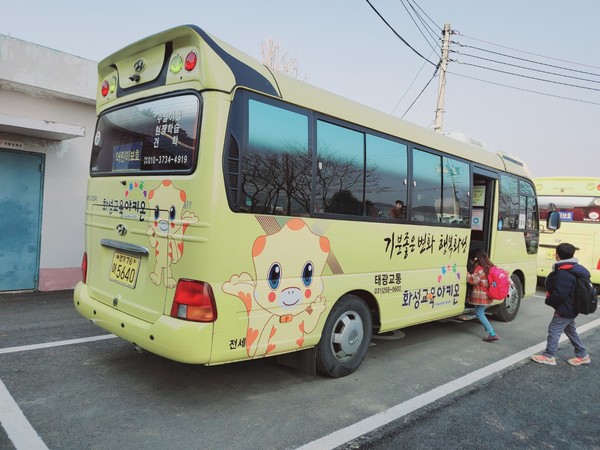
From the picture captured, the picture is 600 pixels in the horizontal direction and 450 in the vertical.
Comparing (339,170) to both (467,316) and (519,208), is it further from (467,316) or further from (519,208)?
(519,208)

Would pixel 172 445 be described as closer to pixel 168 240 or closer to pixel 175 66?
pixel 168 240

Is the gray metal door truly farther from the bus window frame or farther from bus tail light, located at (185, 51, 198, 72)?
bus tail light, located at (185, 51, 198, 72)

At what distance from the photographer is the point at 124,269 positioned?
387 centimetres

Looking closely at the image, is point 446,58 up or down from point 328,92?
up

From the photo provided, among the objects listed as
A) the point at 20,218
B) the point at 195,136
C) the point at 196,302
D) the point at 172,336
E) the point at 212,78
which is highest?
the point at 212,78

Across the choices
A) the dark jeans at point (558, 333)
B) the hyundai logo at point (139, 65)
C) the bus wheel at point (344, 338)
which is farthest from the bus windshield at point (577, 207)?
the hyundai logo at point (139, 65)

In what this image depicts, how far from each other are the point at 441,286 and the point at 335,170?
2480mm

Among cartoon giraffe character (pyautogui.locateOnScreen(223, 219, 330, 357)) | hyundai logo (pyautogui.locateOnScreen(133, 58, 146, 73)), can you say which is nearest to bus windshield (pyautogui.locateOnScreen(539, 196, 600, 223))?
cartoon giraffe character (pyautogui.locateOnScreen(223, 219, 330, 357))

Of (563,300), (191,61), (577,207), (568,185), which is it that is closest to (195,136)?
(191,61)

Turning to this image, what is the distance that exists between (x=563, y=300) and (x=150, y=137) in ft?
16.0

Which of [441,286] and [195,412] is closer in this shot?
[195,412]

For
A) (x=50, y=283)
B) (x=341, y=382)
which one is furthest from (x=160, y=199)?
(x=50, y=283)

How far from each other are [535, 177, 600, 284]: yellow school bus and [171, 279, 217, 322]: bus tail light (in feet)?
33.9

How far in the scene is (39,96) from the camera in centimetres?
798
